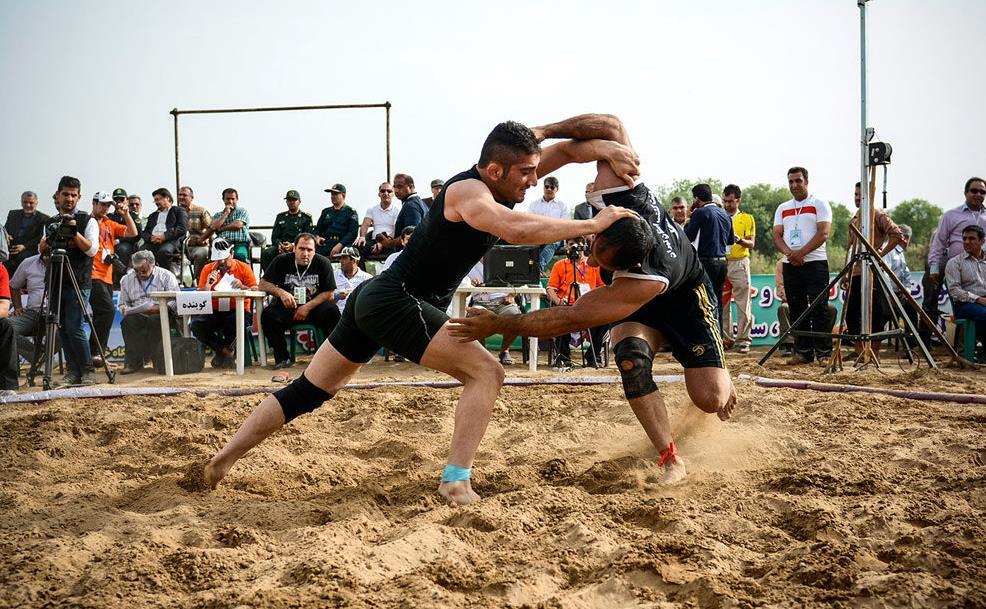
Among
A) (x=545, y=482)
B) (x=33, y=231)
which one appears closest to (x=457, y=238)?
(x=545, y=482)

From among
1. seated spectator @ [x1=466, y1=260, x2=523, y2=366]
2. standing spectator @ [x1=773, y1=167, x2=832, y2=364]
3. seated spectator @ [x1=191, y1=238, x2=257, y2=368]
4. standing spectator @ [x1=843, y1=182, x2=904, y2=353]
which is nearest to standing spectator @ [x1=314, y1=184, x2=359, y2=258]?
seated spectator @ [x1=191, y1=238, x2=257, y2=368]

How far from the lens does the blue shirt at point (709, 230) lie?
9.44m

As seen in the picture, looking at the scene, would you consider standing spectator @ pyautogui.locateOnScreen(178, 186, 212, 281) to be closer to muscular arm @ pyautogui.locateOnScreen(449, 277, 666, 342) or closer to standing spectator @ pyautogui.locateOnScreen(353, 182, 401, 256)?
standing spectator @ pyautogui.locateOnScreen(353, 182, 401, 256)

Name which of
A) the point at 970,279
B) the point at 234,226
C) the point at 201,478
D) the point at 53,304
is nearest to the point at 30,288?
the point at 53,304

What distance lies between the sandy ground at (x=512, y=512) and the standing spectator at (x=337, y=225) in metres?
5.76

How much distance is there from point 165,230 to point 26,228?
63.7 inches

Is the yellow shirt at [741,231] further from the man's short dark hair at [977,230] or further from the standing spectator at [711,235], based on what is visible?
the man's short dark hair at [977,230]

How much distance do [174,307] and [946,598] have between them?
8764 millimetres

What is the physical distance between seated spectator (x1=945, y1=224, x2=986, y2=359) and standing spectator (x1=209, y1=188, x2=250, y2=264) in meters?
8.63

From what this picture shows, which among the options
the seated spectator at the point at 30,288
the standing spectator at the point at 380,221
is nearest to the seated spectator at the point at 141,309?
the seated spectator at the point at 30,288

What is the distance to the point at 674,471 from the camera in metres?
3.97

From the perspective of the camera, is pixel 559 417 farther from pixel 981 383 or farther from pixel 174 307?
pixel 174 307

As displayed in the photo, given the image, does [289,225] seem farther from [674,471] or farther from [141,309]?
[674,471]

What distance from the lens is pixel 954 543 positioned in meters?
2.74
